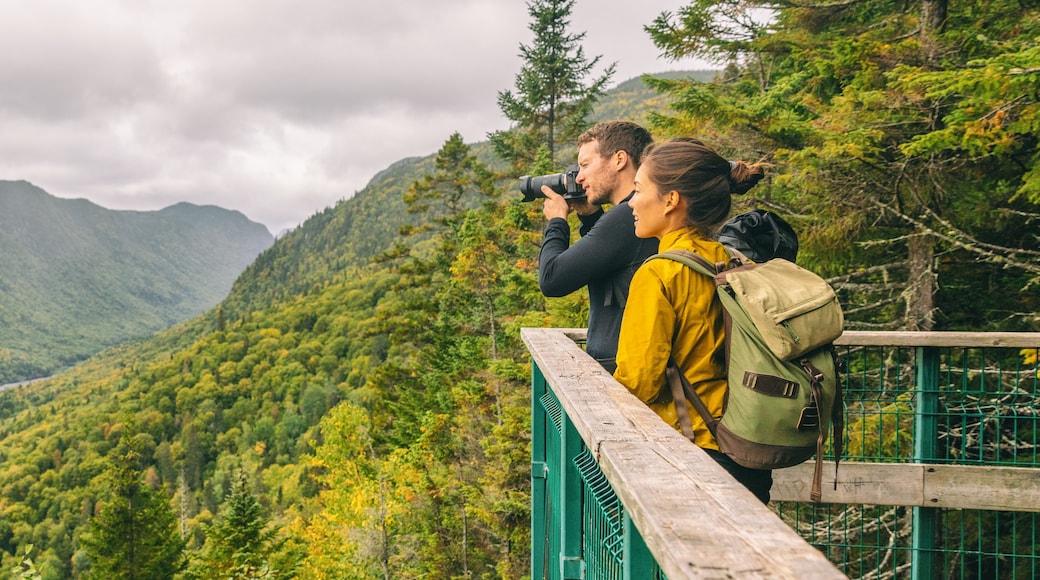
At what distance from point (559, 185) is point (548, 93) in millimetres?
16735

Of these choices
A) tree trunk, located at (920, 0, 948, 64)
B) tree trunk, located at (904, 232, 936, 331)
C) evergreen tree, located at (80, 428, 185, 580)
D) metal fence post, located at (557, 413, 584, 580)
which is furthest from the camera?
evergreen tree, located at (80, 428, 185, 580)

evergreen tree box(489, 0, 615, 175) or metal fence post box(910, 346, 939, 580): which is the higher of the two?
evergreen tree box(489, 0, 615, 175)

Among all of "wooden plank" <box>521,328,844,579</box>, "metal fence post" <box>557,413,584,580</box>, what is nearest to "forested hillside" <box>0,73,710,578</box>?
"metal fence post" <box>557,413,584,580</box>

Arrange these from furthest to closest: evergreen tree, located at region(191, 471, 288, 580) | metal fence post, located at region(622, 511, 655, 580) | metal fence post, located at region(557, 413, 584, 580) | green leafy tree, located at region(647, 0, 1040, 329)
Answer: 1. evergreen tree, located at region(191, 471, 288, 580)
2. green leafy tree, located at region(647, 0, 1040, 329)
3. metal fence post, located at region(557, 413, 584, 580)
4. metal fence post, located at region(622, 511, 655, 580)

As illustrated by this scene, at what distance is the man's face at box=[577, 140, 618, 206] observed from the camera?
2496mm

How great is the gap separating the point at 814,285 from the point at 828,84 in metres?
8.29

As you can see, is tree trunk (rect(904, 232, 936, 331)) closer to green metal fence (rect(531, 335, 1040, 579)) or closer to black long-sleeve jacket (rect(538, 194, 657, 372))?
green metal fence (rect(531, 335, 1040, 579))

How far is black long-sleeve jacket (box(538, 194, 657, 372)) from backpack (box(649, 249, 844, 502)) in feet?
2.20

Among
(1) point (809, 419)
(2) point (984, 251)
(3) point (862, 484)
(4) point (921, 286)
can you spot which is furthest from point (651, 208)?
(4) point (921, 286)

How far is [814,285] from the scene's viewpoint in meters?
1.58

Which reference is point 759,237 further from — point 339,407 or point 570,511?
point 339,407

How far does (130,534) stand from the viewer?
803 inches

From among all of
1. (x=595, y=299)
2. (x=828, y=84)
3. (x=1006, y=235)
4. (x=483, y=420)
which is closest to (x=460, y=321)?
(x=483, y=420)

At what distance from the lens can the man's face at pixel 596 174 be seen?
2.50m
